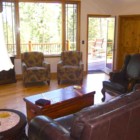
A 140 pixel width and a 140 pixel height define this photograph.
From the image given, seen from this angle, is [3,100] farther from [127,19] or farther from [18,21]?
[127,19]

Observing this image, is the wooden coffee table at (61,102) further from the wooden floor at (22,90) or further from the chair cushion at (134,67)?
the chair cushion at (134,67)

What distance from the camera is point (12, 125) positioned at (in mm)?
2471

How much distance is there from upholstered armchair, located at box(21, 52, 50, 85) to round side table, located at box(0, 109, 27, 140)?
2.93m

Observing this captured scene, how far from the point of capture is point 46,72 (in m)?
5.81

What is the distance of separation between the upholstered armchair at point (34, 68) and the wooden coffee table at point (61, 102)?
78.6 inches

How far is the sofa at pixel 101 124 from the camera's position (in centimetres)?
184

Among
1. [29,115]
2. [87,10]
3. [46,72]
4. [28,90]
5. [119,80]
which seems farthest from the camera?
[87,10]

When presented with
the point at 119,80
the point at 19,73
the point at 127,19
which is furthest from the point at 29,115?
the point at 127,19

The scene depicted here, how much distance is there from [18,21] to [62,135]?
16.2ft

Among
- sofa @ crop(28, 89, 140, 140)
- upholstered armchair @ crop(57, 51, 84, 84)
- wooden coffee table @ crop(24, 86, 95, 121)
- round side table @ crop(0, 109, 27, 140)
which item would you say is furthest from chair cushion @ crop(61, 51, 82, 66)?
sofa @ crop(28, 89, 140, 140)

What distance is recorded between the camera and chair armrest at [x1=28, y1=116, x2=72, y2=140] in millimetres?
2061

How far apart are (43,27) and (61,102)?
13.5 feet

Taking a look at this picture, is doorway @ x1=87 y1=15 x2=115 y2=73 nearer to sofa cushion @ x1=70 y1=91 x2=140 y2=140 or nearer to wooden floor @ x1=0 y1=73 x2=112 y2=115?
wooden floor @ x1=0 y1=73 x2=112 y2=115

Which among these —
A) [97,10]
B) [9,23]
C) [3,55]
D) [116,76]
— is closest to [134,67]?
[116,76]
